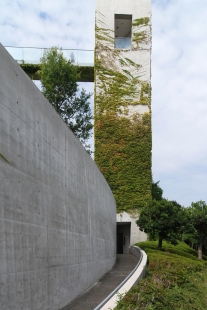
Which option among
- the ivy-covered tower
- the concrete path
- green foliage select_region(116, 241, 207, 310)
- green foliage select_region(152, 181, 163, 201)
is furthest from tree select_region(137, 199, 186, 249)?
green foliage select_region(152, 181, 163, 201)

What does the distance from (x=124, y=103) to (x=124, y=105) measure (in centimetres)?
16

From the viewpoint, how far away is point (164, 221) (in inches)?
870

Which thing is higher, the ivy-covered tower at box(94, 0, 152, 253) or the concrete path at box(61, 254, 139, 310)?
the ivy-covered tower at box(94, 0, 152, 253)

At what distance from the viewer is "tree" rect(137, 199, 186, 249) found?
22.2 metres

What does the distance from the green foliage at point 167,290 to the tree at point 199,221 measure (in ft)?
26.8

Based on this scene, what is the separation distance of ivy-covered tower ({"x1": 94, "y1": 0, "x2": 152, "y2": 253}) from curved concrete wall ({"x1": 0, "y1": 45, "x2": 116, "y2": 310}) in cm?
1828

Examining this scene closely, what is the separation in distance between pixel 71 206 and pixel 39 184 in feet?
7.59

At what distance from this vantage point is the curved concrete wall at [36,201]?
4723 millimetres

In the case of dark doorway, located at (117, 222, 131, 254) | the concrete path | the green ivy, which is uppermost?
the green ivy

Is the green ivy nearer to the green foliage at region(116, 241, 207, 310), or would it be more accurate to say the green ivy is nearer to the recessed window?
the recessed window

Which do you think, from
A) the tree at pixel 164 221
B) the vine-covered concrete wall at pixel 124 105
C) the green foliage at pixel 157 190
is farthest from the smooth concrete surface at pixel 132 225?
the green foliage at pixel 157 190

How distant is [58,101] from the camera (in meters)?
20.9

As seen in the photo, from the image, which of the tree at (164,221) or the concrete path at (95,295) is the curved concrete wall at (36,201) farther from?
the tree at (164,221)

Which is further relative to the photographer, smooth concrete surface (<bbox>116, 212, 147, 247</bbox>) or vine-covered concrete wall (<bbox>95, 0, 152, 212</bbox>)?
vine-covered concrete wall (<bbox>95, 0, 152, 212</bbox>)
